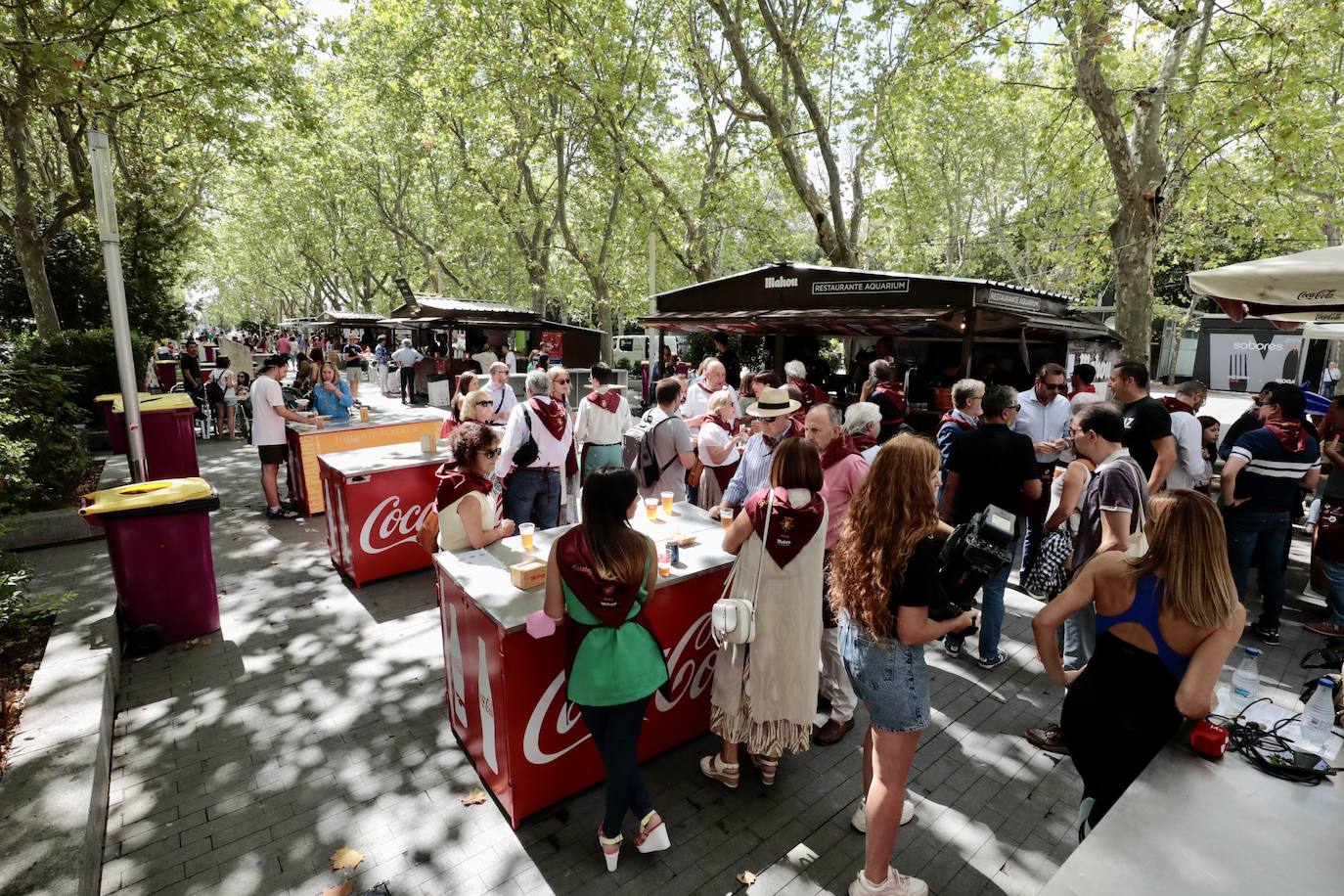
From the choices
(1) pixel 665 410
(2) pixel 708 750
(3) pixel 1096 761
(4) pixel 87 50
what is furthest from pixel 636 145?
(3) pixel 1096 761

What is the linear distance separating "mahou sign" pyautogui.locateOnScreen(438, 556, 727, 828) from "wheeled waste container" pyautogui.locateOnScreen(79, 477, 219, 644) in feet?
8.26

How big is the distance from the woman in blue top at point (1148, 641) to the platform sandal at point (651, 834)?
1.79 meters

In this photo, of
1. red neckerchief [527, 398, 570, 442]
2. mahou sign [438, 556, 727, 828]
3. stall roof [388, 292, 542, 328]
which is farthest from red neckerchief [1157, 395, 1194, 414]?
stall roof [388, 292, 542, 328]

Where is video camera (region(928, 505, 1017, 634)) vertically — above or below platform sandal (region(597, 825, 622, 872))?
above

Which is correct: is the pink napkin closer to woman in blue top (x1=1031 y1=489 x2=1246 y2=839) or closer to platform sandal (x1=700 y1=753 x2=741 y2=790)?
platform sandal (x1=700 y1=753 x2=741 y2=790)

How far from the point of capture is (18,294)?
50.5 feet

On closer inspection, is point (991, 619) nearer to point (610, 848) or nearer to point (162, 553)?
point (610, 848)

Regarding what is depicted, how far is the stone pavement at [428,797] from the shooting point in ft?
9.95

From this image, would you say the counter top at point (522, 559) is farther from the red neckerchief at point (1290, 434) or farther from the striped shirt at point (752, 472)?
the red neckerchief at point (1290, 434)

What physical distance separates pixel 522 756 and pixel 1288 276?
5.83 m

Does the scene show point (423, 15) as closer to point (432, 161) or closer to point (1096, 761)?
point (432, 161)

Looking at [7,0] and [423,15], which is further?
[423,15]

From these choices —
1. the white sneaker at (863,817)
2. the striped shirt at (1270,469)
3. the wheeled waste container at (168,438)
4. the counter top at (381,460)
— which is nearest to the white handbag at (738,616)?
the white sneaker at (863,817)

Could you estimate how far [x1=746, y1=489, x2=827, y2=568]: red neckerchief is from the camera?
3.05 meters
